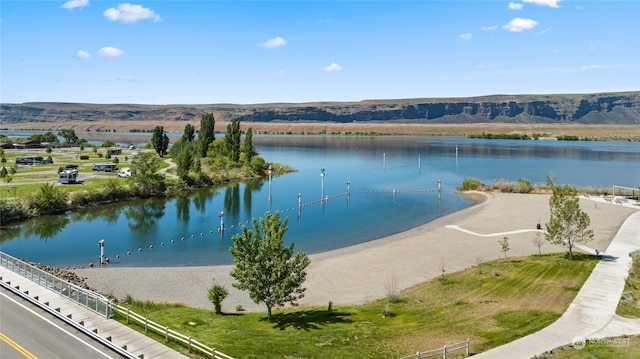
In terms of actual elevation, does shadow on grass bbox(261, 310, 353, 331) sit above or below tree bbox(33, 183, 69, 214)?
below

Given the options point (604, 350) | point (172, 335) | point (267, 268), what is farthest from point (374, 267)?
point (172, 335)

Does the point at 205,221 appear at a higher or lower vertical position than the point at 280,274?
lower

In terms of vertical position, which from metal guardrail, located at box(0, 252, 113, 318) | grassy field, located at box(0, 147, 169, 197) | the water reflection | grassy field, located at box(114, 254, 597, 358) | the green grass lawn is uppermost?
grassy field, located at box(0, 147, 169, 197)

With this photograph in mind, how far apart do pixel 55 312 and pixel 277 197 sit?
5650 centimetres

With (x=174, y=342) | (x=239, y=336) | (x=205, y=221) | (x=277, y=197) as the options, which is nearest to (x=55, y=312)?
(x=174, y=342)

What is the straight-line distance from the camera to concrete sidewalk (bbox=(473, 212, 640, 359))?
19.8 m

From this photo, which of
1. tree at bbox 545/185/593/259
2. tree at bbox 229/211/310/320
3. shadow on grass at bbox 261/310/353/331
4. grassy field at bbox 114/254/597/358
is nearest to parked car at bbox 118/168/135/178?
grassy field at bbox 114/254/597/358

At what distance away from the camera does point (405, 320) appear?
80.7 ft

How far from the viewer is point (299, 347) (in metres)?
20.5

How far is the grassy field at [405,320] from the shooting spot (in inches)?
810

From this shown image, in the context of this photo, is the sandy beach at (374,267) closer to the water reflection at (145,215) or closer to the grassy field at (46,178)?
the water reflection at (145,215)

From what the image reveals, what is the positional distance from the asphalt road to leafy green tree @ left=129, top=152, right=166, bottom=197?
5391cm

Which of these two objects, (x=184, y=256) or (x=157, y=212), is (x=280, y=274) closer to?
(x=184, y=256)

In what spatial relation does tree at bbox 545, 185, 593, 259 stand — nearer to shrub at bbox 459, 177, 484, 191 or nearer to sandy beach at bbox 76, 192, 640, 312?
sandy beach at bbox 76, 192, 640, 312
